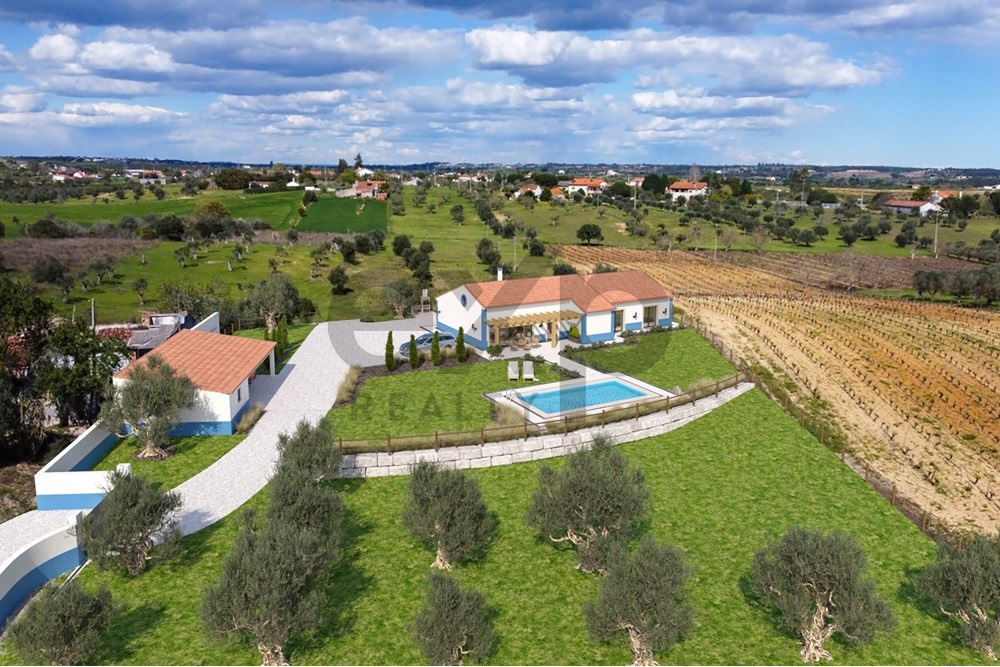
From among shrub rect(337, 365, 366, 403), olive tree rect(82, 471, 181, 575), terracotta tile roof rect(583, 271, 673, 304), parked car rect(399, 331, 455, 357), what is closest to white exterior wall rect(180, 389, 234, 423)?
shrub rect(337, 365, 366, 403)

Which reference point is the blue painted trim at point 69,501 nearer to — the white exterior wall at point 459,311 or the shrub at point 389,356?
the shrub at point 389,356

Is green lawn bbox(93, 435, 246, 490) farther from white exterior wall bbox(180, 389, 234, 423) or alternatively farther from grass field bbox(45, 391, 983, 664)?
grass field bbox(45, 391, 983, 664)

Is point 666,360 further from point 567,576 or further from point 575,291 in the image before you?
point 567,576

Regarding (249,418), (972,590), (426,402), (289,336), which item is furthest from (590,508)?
(289,336)

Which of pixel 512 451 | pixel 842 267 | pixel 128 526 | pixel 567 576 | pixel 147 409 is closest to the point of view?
pixel 128 526

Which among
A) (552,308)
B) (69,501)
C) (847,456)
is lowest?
(847,456)

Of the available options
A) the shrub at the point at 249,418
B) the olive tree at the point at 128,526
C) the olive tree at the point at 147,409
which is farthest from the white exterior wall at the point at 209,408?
the olive tree at the point at 128,526
